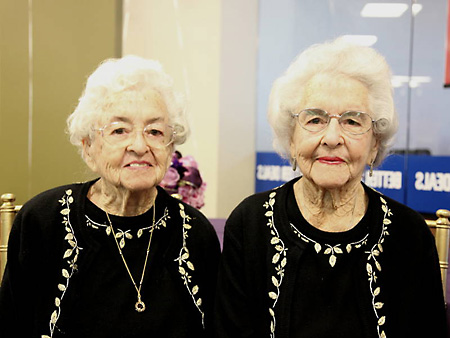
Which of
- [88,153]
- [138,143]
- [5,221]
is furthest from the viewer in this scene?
[5,221]

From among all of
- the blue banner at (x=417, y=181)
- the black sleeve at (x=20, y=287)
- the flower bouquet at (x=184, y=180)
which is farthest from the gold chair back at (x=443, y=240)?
the blue banner at (x=417, y=181)

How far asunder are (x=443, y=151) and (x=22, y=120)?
3.58 m

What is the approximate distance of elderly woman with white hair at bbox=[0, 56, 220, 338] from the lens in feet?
5.27

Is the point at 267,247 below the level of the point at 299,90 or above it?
below

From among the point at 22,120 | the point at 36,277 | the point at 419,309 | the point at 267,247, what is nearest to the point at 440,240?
the point at 419,309

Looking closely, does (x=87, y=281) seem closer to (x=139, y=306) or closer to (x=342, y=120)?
(x=139, y=306)

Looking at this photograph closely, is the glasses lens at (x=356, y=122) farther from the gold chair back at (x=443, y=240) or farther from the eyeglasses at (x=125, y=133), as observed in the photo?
the eyeglasses at (x=125, y=133)

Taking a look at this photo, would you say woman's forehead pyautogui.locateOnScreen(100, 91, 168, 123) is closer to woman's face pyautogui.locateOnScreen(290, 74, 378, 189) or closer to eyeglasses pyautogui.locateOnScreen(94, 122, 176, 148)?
eyeglasses pyautogui.locateOnScreen(94, 122, 176, 148)

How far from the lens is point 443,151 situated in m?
4.65

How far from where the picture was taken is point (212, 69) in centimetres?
512

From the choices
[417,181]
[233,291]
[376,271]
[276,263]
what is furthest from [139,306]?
[417,181]

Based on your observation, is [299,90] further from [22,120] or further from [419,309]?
[22,120]

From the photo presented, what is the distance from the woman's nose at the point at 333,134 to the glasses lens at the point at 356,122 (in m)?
0.02

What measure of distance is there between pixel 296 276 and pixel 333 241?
148 mm
